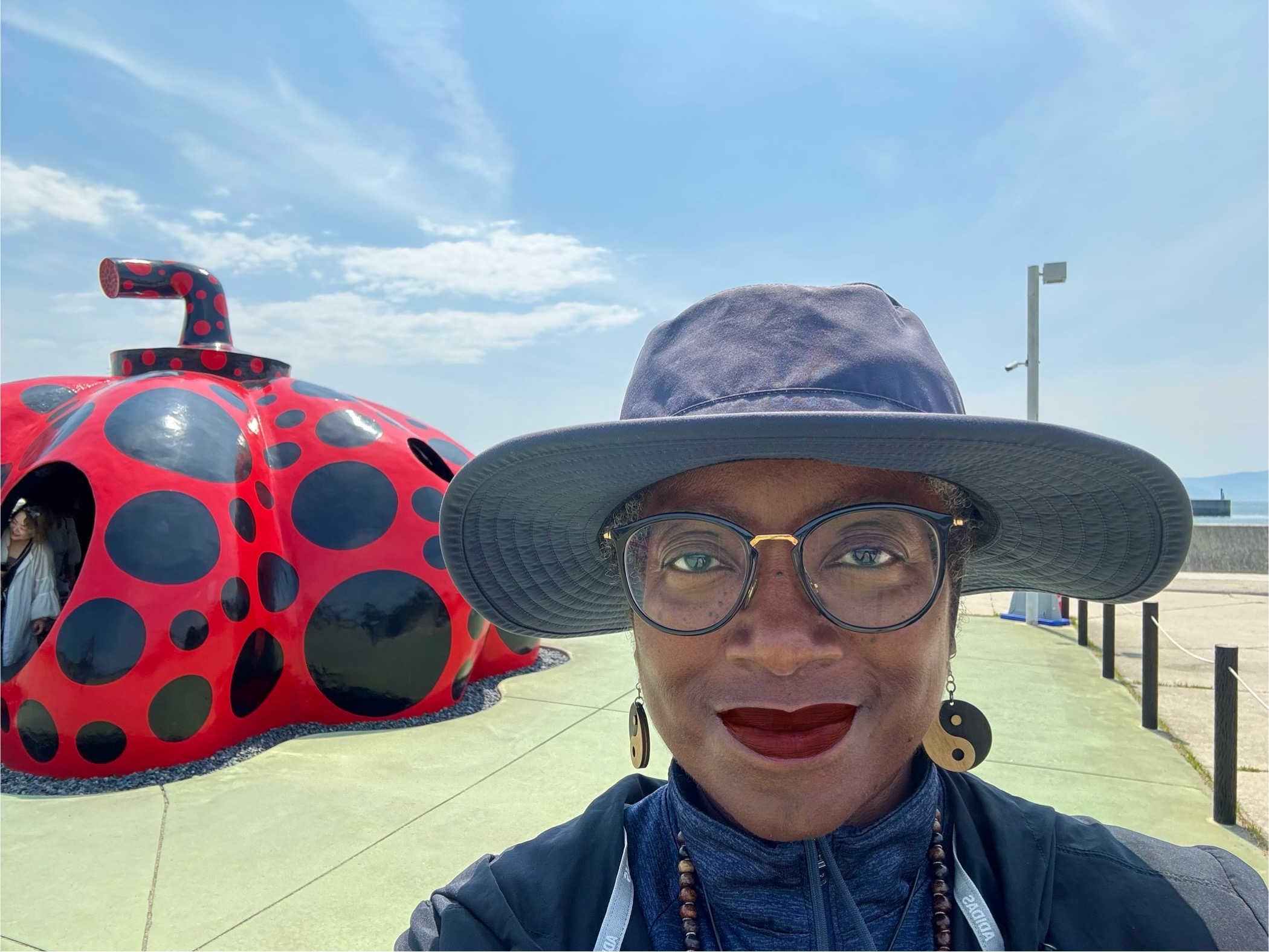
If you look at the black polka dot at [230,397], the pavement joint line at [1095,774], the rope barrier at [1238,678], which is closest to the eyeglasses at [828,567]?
the rope barrier at [1238,678]

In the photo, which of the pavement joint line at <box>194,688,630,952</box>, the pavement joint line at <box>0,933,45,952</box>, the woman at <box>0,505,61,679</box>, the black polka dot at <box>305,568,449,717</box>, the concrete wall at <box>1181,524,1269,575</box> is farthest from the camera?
the concrete wall at <box>1181,524,1269,575</box>

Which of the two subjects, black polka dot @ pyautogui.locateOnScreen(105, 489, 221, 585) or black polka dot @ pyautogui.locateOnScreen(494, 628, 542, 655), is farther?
black polka dot @ pyautogui.locateOnScreen(494, 628, 542, 655)

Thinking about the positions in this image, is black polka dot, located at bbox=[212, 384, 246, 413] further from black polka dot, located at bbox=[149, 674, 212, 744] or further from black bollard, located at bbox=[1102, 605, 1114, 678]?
black bollard, located at bbox=[1102, 605, 1114, 678]

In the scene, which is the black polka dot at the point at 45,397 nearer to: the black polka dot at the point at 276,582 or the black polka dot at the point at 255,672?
the black polka dot at the point at 276,582

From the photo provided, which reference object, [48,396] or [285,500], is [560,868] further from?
[48,396]

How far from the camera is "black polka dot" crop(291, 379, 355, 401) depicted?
22.3 ft

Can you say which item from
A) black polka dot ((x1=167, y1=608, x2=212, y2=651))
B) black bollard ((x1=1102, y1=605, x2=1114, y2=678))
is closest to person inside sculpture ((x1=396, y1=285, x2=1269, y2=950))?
black polka dot ((x1=167, y1=608, x2=212, y2=651))

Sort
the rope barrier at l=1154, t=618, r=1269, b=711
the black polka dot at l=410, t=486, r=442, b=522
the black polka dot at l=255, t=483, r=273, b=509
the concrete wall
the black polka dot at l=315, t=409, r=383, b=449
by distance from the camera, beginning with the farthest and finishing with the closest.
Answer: the concrete wall, the black polka dot at l=315, t=409, r=383, b=449, the black polka dot at l=410, t=486, r=442, b=522, the black polka dot at l=255, t=483, r=273, b=509, the rope barrier at l=1154, t=618, r=1269, b=711

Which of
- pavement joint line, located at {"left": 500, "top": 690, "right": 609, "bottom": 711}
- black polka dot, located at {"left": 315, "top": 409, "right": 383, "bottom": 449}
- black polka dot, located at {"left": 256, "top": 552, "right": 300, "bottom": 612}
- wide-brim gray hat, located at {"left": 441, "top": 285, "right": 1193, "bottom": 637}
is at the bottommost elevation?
pavement joint line, located at {"left": 500, "top": 690, "right": 609, "bottom": 711}

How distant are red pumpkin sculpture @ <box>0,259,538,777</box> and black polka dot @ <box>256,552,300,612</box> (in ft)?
0.04

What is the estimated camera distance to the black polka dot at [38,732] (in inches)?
191

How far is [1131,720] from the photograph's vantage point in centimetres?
606

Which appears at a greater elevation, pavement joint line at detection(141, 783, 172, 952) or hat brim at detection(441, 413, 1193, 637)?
hat brim at detection(441, 413, 1193, 637)

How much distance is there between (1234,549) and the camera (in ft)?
62.2
